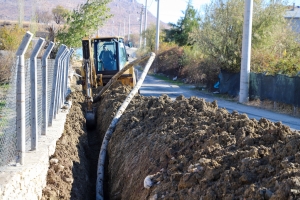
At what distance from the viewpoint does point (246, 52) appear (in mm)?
22391

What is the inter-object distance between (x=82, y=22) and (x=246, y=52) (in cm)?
1181

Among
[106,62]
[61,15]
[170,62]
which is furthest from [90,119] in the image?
[170,62]

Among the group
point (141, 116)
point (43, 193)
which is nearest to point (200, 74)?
point (141, 116)

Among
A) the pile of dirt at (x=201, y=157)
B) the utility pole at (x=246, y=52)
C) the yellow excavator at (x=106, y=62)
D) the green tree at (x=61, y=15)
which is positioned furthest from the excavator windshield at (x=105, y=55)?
the green tree at (x=61, y=15)

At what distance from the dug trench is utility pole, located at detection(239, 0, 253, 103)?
12.2 metres

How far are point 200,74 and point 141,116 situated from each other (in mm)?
22439

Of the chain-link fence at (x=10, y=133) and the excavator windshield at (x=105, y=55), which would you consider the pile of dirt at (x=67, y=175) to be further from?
the excavator windshield at (x=105, y=55)

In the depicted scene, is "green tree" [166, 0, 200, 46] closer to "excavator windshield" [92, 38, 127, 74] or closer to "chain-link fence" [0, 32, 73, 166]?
"excavator windshield" [92, 38, 127, 74]

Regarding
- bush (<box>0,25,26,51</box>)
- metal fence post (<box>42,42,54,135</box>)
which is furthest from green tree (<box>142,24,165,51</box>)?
metal fence post (<box>42,42,54,135</box>)

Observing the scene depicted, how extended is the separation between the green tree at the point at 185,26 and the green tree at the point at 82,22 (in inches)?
677

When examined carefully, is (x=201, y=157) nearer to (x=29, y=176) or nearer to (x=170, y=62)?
(x=29, y=176)

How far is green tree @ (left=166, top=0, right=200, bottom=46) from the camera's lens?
154 ft

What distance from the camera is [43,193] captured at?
6.48 m

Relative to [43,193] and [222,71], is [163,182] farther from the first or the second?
[222,71]
